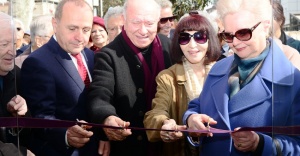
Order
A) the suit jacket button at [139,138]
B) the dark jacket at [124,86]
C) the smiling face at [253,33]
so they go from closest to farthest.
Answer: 1. the smiling face at [253,33]
2. the dark jacket at [124,86]
3. the suit jacket button at [139,138]

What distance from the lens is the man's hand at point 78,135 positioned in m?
3.06

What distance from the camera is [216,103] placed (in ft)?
9.03

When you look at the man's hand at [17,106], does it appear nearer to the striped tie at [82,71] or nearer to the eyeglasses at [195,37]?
the striped tie at [82,71]

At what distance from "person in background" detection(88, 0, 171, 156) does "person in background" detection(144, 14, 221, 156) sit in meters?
0.16

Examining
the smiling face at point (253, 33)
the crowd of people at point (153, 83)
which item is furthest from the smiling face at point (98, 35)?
the smiling face at point (253, 33)

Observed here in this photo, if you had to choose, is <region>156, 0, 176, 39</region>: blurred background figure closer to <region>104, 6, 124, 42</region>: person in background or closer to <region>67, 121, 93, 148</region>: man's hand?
<region>104, 6, 124, 42</region>: person in background

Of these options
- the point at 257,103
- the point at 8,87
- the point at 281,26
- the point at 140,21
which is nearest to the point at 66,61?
the point at 140,21

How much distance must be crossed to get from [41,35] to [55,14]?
0.89ft

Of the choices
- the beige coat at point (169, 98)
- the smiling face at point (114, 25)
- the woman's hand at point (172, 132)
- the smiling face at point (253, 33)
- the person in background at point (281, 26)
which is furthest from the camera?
the smiling face at point (114, 25)

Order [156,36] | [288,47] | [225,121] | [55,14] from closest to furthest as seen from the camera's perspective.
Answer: [288,47]
[225,121]
[55,14]
[156,36]

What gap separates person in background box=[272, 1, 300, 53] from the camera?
7.02 ft

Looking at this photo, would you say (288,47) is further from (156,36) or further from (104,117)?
(156,36)

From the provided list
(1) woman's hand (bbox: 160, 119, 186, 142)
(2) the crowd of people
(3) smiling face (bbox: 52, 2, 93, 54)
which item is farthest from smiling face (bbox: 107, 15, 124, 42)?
(1) woman's hand (bbox: 160, 119, 186, 142)

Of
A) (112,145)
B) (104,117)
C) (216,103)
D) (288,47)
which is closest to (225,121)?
(216,103)
